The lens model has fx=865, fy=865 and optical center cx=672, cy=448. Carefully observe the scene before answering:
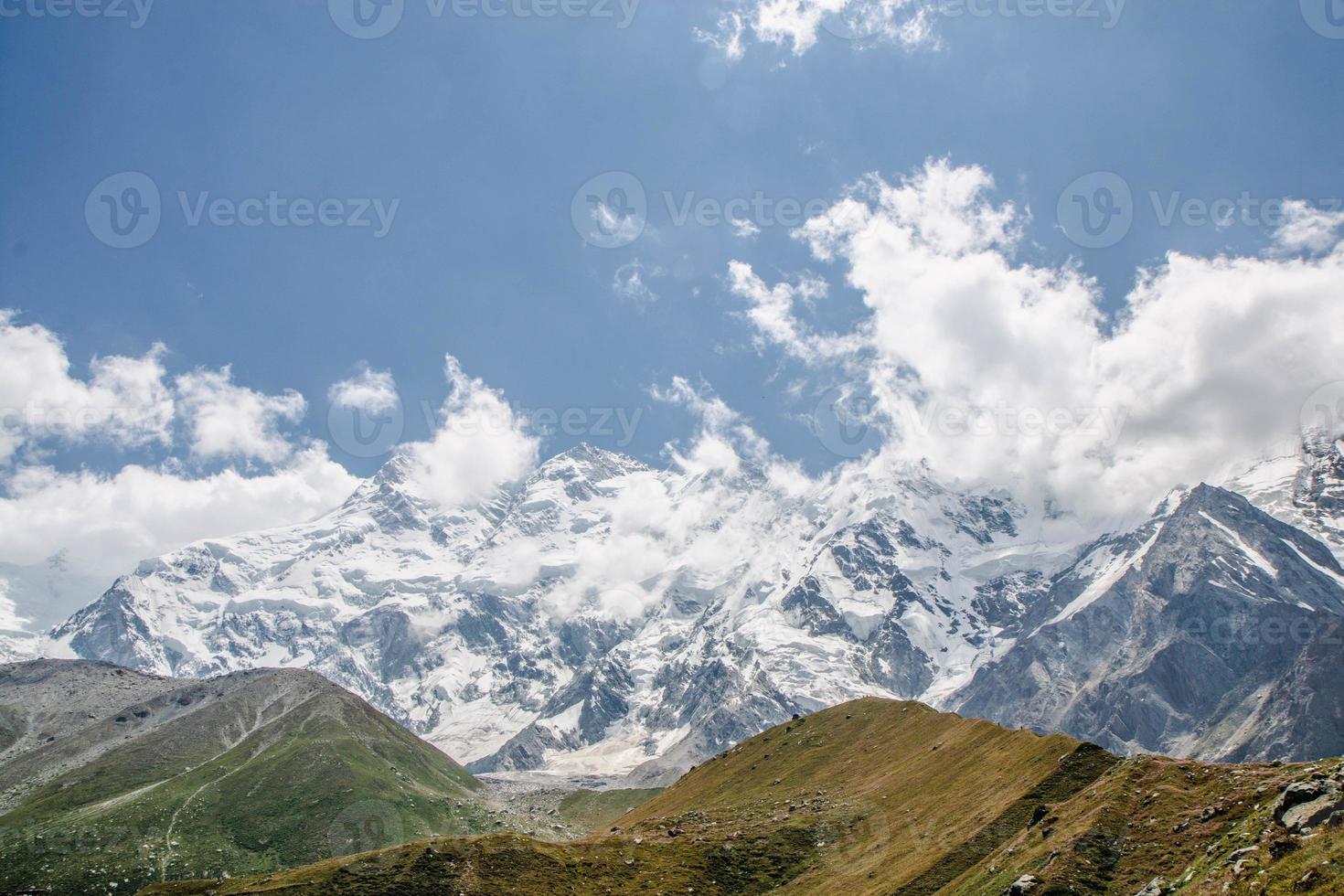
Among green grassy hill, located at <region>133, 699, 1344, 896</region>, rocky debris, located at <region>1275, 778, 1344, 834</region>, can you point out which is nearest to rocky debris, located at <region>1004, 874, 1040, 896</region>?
green grassy hill, located at <region>133, 699, 1344, 896</region>

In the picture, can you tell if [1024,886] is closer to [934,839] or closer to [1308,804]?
[1308,804]

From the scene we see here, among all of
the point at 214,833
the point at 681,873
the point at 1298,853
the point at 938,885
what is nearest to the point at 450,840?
the point at 681,873

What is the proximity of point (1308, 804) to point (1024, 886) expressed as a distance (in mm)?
17136

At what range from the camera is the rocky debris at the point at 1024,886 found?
51.2 meters

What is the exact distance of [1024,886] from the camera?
5169cm

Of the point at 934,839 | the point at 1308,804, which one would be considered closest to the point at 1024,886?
the point at 1308,804

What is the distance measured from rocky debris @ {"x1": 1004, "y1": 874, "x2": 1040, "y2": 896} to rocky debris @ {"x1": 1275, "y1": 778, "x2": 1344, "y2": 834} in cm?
1430

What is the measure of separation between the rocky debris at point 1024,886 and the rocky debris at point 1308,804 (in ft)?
46.9

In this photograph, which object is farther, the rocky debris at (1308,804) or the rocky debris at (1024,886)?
the rocky debris at (1024,886)

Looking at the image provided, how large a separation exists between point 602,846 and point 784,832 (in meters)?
20.8

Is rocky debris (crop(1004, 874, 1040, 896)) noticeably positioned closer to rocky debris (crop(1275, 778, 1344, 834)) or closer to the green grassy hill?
the green grassy hill

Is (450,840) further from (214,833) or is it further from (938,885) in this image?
(214,833)

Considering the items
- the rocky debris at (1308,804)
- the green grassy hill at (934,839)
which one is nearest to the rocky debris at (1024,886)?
the green grassy hill at (934,839)

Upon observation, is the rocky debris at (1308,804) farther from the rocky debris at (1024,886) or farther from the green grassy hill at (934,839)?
the rocky debris at (1024,886)
